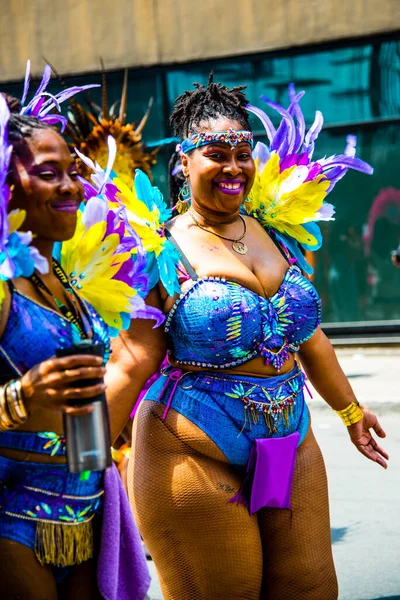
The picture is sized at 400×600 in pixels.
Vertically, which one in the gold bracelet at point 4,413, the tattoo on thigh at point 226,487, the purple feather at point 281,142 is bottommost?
the tattoo on thigh at point 226,487

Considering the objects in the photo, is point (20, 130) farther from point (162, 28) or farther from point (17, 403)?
point (162, 28)

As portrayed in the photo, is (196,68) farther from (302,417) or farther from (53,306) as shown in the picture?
(53,306)

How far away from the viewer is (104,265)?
10.8ft

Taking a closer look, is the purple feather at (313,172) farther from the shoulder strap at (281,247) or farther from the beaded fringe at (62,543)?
the beaded fringe at (62,543)

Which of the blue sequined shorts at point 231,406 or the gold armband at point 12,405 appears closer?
the gold armband at point 12,405

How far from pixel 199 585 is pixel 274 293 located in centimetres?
104

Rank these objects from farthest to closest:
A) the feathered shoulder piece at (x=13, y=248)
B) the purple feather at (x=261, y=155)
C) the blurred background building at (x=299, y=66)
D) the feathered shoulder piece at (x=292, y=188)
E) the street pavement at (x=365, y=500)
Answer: the blurred background building at (x=299, y=66) → the street pavement at (x=365, y=500) → the purple feather at (x=261, y=155) → the feathered shoulder piece at (x=292, y=188) → the feathered shoulder piece at (x=13, y=248)

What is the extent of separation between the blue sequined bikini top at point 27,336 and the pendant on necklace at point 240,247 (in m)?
1.18

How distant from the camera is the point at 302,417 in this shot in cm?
395

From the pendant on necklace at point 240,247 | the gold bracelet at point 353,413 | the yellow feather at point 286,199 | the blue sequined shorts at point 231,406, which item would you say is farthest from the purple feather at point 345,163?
the blue sequined shorts at point 231,406

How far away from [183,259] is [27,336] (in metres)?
1.11

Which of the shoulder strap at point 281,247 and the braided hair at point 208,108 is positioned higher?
the braided hair at point 208,108

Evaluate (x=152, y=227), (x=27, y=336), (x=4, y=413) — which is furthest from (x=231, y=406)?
(x=4, y=413)

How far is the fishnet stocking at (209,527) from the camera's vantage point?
3623 mm
